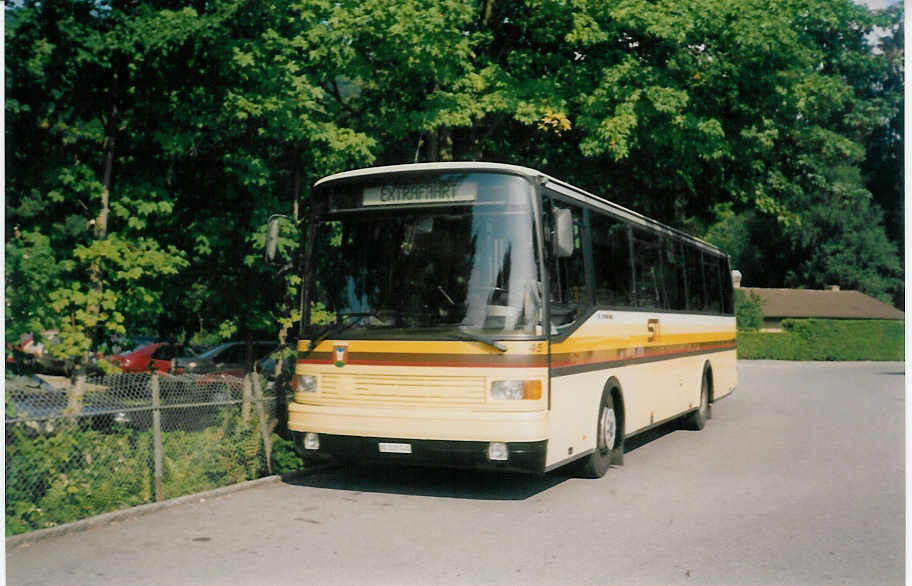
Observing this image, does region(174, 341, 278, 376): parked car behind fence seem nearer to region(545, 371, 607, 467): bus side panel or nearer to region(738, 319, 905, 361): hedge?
region(545, 371, 607, 467): bus side panel

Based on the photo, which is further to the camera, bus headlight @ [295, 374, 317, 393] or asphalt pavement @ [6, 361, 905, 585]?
bus headlight @ [295, 374, 317, 393]

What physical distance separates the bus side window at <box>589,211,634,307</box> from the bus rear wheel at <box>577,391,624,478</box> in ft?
3.75

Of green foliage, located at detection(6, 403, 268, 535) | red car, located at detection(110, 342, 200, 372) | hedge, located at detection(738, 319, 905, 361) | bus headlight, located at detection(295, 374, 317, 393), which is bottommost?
hedge, located at detection(738, 319, 905, 361)

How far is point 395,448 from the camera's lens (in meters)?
8.91

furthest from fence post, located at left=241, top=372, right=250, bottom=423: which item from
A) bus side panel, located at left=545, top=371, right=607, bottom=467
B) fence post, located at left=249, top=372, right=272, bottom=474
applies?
bus side panel, located at left=545, top=371, right=607, bottom=467

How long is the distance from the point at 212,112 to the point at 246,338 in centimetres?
340

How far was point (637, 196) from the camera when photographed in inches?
779

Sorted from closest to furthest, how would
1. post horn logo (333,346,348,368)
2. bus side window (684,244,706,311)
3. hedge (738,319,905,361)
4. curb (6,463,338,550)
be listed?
1. curb (6,463,338,550)
2. post horn logo (333,346,348,368)
3. bus side window (684,244,706,311)
4. hedge (738,319,905,361)

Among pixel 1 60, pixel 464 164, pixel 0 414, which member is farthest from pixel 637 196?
pixel 0 414

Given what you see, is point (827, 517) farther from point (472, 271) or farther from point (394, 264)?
point (394, 264)

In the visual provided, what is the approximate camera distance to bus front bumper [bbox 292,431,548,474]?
8.62 metres

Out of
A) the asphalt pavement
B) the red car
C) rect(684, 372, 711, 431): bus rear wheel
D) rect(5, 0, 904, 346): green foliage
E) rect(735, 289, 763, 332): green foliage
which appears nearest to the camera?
the asphalt pavement

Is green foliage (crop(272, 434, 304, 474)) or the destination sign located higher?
the destination sign

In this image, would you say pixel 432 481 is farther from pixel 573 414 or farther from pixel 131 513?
pixel 131 513
